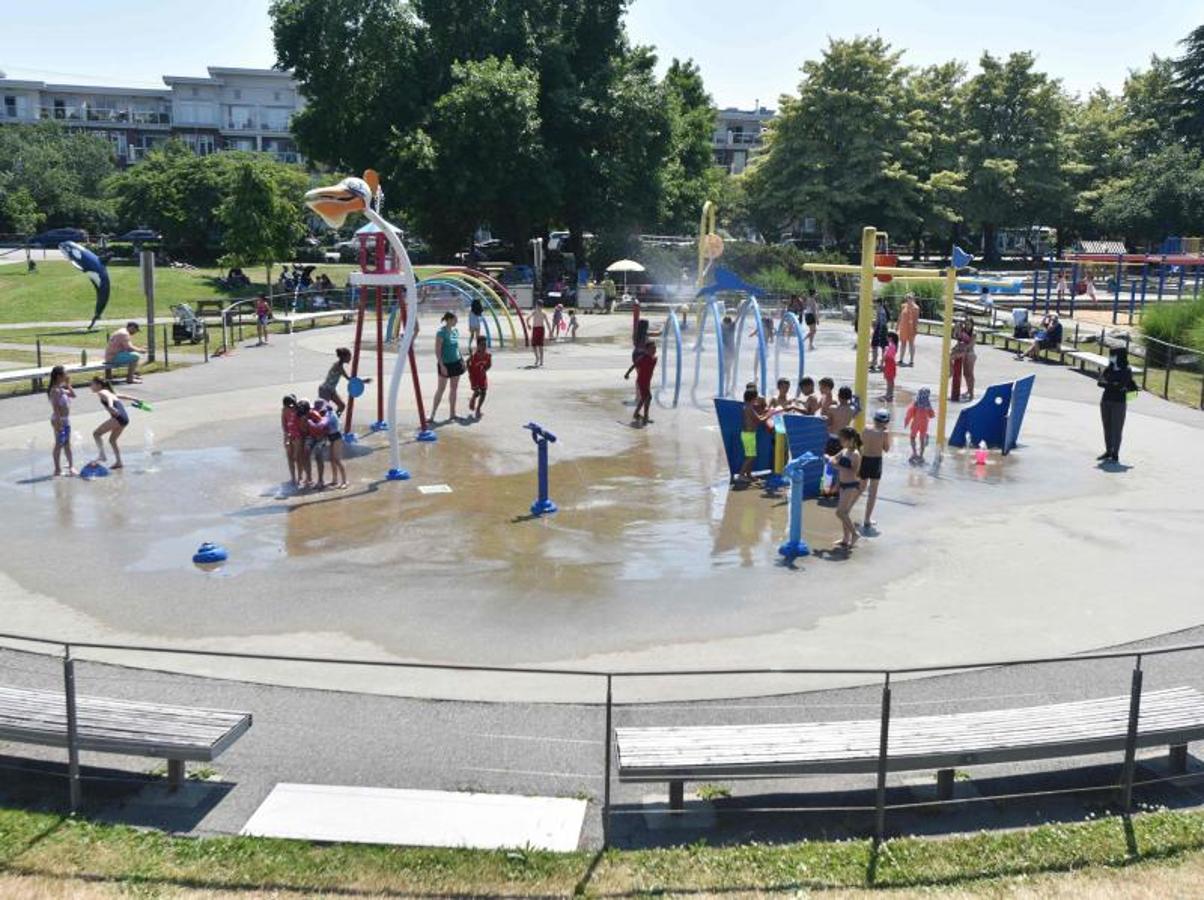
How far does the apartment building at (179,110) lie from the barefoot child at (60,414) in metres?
97.9

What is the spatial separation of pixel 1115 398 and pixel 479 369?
11409 millimetres

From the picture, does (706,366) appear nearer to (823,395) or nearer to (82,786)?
(823,395)

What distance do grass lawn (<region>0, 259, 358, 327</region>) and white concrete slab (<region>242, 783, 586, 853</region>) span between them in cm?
3899

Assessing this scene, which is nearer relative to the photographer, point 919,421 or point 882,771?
point 882,771

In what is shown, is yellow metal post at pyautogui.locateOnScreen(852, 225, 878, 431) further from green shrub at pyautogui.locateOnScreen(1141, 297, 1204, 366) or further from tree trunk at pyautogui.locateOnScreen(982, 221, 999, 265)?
tree trunk at pyautogui.locateOnScreen(982, 221, 999, 265)

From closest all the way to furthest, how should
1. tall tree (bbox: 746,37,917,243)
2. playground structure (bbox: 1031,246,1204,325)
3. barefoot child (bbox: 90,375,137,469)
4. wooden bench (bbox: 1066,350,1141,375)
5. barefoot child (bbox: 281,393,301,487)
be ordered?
barefoot child (bbox: 281,393,301,487) < barefoot child (bbox: 90,375,137,469) < wooden bench (bbox: 1066,350,1141,375) < playground structure (bbox: 1031,246,1204,325) < tall tree (bbox: 746,37,917,243)

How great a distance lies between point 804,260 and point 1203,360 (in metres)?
25.5

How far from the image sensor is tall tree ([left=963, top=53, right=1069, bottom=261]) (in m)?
66.5

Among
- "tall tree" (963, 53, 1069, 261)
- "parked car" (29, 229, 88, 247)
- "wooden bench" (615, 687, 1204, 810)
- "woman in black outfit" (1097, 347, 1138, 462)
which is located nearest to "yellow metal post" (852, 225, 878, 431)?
"woman in black outfit" (1097, 347, 1138, 462)

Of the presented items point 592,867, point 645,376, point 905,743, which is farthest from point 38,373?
point 905,743

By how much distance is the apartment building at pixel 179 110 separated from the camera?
359 ft

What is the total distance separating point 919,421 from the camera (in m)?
20.0

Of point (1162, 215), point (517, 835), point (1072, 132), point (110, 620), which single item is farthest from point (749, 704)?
point (1072, 132)

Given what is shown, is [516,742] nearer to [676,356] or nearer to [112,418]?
[112,418]
